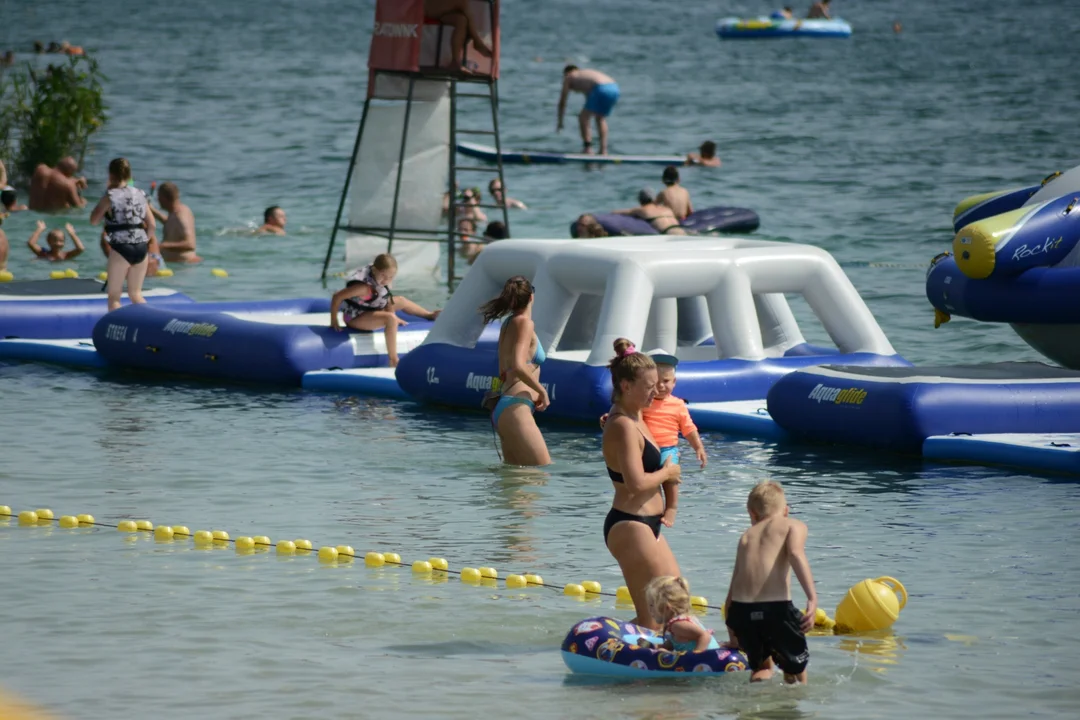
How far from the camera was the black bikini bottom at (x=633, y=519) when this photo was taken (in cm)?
726

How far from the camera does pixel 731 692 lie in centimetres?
691

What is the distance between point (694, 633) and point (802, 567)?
611 millimetres

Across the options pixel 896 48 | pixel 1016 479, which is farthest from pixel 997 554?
pixel 896 48

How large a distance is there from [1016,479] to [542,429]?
3406mm

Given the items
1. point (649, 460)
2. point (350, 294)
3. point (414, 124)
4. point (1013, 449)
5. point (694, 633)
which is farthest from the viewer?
point (414, 124)

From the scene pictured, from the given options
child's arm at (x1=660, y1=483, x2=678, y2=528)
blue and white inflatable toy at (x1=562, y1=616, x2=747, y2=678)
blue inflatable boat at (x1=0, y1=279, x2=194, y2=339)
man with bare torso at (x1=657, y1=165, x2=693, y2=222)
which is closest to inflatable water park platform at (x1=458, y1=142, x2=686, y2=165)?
man with bare torso at (x1=657, y1=165, x2=693, y2=222)

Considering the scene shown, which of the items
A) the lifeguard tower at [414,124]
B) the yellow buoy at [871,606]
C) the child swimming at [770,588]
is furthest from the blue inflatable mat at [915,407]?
the lifeguard tower at [414,124]

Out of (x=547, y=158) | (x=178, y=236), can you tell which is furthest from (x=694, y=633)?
(x=547, y=158)

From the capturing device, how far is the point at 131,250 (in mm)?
16172

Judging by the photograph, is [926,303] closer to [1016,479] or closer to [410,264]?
[410,264]

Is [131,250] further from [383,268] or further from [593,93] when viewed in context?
[593,93]

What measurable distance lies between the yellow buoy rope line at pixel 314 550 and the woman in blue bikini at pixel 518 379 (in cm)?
199

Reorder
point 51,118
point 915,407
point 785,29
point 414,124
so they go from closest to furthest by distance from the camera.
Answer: point 915,407
point 414,124
point 51,118
point 785,29

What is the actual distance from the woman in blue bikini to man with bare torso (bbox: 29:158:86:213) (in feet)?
54.8
